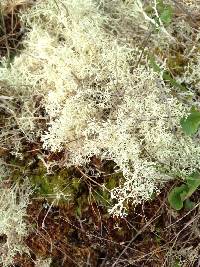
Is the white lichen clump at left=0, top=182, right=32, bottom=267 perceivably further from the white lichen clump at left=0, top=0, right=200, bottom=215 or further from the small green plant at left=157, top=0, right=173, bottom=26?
the small green plant at left=157, top=0, right=173, bottom=26

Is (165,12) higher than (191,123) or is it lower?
higher

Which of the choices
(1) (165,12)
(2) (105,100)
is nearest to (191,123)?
(2) (105,100)

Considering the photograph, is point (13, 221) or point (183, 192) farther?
point (13, 221)

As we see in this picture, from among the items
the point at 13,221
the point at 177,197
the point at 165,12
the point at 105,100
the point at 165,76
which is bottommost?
the point at 13,221

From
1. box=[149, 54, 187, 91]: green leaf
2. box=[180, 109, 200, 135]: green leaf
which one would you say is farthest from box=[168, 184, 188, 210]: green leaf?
box=[149, 54, 187, 91]: green leaf

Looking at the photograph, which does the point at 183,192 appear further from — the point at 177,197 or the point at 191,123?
the point at 191,123
